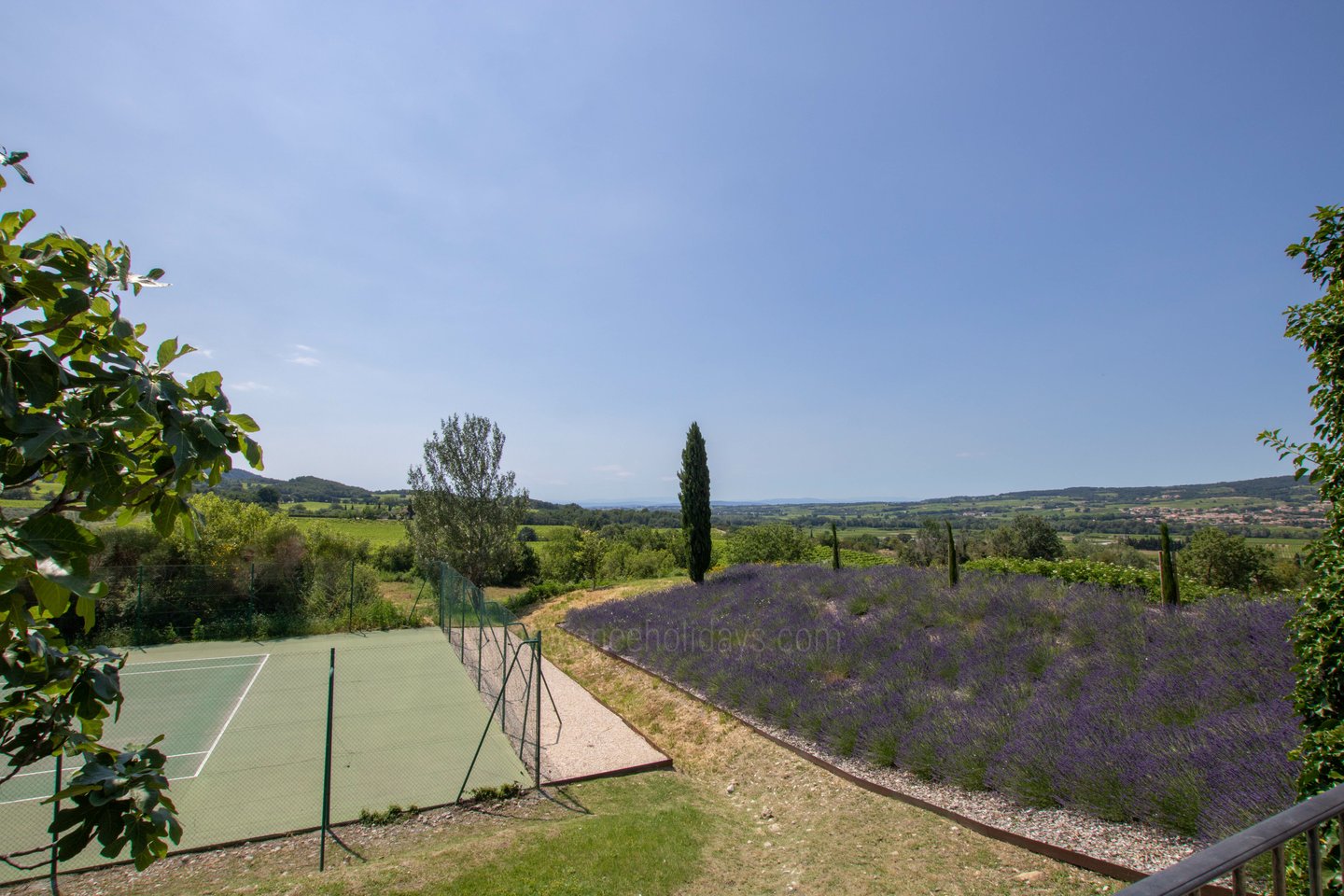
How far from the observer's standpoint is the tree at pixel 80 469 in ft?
3.91

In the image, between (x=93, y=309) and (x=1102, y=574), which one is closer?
(x=93, y=309)

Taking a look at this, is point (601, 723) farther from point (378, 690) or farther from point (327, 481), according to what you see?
point (327, 481)

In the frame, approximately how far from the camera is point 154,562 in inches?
744

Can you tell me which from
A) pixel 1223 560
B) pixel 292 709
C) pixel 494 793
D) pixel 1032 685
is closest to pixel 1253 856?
pixel 1032 685

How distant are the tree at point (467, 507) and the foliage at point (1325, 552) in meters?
20.6

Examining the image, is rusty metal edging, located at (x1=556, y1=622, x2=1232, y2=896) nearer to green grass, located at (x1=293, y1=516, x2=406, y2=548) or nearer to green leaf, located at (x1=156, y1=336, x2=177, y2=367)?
green leaf, located at (x1=156, y1=336, x2=177, y2=367)

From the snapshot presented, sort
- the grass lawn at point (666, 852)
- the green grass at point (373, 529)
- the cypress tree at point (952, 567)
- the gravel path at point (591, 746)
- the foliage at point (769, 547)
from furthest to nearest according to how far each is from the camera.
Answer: the green grass at point (373, 529) → the foliage at point (769, 547) → the cypress tree at point (952, 567) → the gravel path at point (591, 746) → the grass lawn at point (666, 852)

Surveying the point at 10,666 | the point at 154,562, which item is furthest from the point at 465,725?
the point at 154,562

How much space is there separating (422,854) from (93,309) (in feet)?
20.9

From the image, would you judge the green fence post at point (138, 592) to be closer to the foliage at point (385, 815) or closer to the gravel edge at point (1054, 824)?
the foliage at point (385, 815)

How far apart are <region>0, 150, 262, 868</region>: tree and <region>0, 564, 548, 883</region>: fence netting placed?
6160mm

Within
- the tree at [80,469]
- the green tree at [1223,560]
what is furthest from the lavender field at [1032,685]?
the green tree at [1223,560]

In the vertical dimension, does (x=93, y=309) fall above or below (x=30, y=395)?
above

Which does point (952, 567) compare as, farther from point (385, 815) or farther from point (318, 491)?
point (318, 491)
